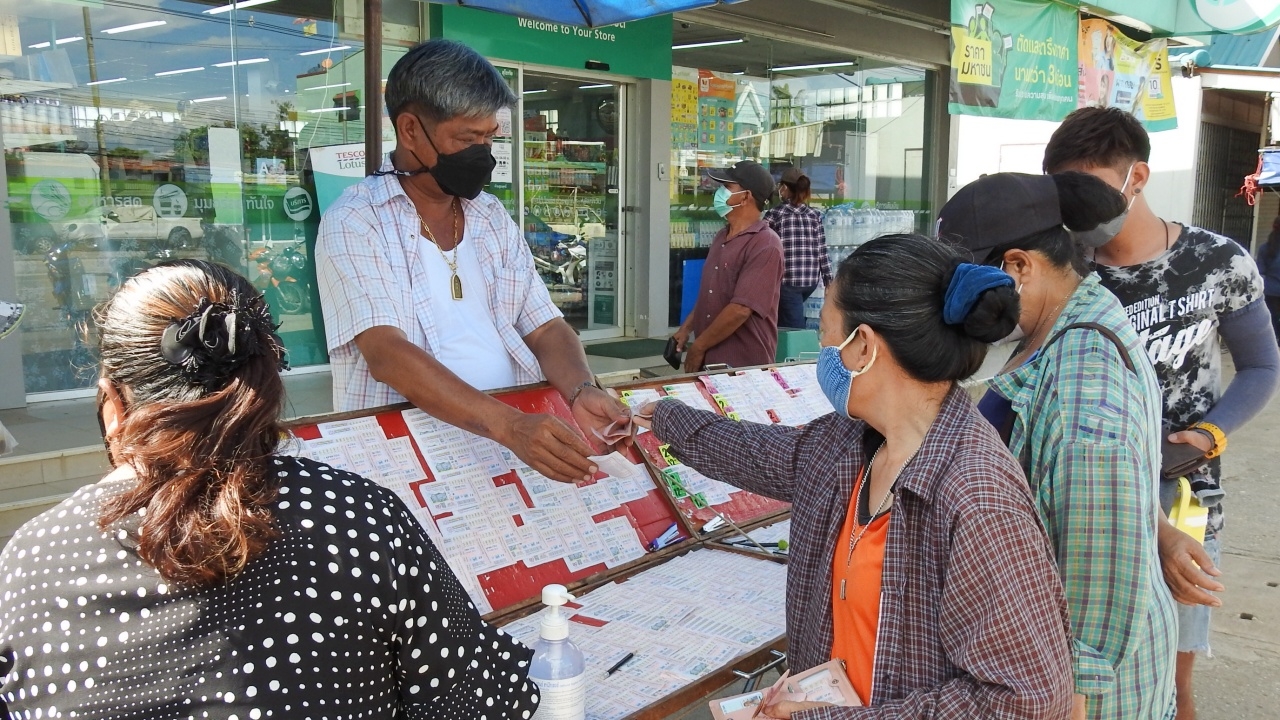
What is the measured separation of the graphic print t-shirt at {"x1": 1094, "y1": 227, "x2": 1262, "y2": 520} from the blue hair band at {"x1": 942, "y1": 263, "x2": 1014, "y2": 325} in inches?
56.2

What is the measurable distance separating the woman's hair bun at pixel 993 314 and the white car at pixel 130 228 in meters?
6.24

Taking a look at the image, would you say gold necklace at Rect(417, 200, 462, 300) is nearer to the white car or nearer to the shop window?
the shop window

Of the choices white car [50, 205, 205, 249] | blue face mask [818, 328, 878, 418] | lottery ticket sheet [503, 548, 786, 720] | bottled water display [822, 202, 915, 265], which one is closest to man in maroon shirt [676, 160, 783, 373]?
lottery ticket sheet [503, 548, 786, 720]

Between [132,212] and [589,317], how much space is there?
4.45 m

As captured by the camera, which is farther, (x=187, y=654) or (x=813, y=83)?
(x=813, y=83)

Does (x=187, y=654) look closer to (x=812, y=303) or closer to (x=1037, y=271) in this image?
(x=1037, y=271)

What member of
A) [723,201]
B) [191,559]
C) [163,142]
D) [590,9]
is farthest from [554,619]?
[163,142]

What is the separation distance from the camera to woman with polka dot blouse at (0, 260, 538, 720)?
1.17 metres

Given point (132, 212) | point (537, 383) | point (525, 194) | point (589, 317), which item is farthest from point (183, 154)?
point (537, 383)

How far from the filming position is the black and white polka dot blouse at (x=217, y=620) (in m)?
1.18

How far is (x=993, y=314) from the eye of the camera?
1.50 meters

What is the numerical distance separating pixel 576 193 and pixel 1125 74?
5.73m

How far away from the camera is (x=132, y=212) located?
639cm

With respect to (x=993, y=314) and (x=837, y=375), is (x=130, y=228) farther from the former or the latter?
(x=993, y=314)
